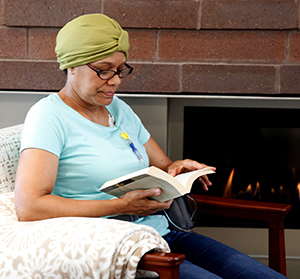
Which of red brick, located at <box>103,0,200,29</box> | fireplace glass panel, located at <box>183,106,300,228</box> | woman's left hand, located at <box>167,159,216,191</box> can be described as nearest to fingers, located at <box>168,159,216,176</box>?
woman's left hand, located at <box>167,159,216,191</box>

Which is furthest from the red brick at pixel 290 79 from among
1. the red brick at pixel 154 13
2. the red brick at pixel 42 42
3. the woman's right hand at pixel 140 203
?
the red brick at pixel 42 42

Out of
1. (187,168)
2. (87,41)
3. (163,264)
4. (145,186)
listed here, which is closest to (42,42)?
(87,41)

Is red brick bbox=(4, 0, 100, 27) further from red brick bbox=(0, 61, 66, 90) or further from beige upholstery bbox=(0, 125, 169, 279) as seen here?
beige upholstery bbox=(0, 125, 169, 279)

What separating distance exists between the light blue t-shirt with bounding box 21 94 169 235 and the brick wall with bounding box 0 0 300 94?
52 centimetres

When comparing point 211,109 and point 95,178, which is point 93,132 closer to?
point 95,178

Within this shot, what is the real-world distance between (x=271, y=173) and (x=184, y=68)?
0.74m

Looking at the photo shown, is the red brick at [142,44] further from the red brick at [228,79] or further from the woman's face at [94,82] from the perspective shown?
the woman's face at [94,82]

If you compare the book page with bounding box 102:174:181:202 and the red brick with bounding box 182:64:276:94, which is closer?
the book page with bounding box 102:174:181:202

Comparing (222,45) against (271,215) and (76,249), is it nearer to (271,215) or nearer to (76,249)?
(271,215)

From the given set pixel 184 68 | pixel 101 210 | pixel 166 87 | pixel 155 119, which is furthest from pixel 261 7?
pixel 101 210

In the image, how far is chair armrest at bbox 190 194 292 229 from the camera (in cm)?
123

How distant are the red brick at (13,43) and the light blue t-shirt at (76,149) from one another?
57cm

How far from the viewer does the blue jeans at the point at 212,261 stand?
0.95 meters

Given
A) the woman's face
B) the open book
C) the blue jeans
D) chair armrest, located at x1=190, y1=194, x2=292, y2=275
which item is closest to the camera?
the open book
